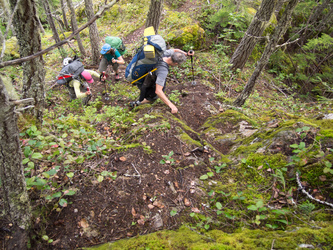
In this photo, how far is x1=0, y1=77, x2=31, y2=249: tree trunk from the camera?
61.6 inches

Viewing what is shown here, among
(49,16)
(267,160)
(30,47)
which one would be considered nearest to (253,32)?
(267,160)

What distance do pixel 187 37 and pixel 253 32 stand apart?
3532 mm

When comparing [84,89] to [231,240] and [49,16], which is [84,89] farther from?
[231,240]

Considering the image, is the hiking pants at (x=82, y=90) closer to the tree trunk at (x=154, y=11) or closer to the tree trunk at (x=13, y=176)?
the tree trunk at (x=154, y=11)

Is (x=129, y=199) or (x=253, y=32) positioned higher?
(x=253, y=32)

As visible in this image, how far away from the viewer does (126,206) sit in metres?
2.48

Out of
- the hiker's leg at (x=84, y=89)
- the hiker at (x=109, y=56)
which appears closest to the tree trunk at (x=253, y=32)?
the hiker at (x=109, y=56)

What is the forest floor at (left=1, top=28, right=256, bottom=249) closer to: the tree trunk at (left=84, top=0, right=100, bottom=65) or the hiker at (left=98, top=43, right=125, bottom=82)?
the hiker at (left=98, top=43, right=125, bottom=82)

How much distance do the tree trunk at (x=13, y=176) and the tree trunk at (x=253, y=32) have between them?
23.6ft

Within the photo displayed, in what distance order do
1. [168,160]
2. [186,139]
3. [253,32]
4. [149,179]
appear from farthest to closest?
1. [253,32]
2. [186,139]
3. [168,160]
4. [149,179]

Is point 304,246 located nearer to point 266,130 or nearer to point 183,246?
point 183,246

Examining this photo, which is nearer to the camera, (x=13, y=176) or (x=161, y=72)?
(x=13, y=176)

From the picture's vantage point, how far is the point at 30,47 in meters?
2.56

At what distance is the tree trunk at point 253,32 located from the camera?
268 inches
